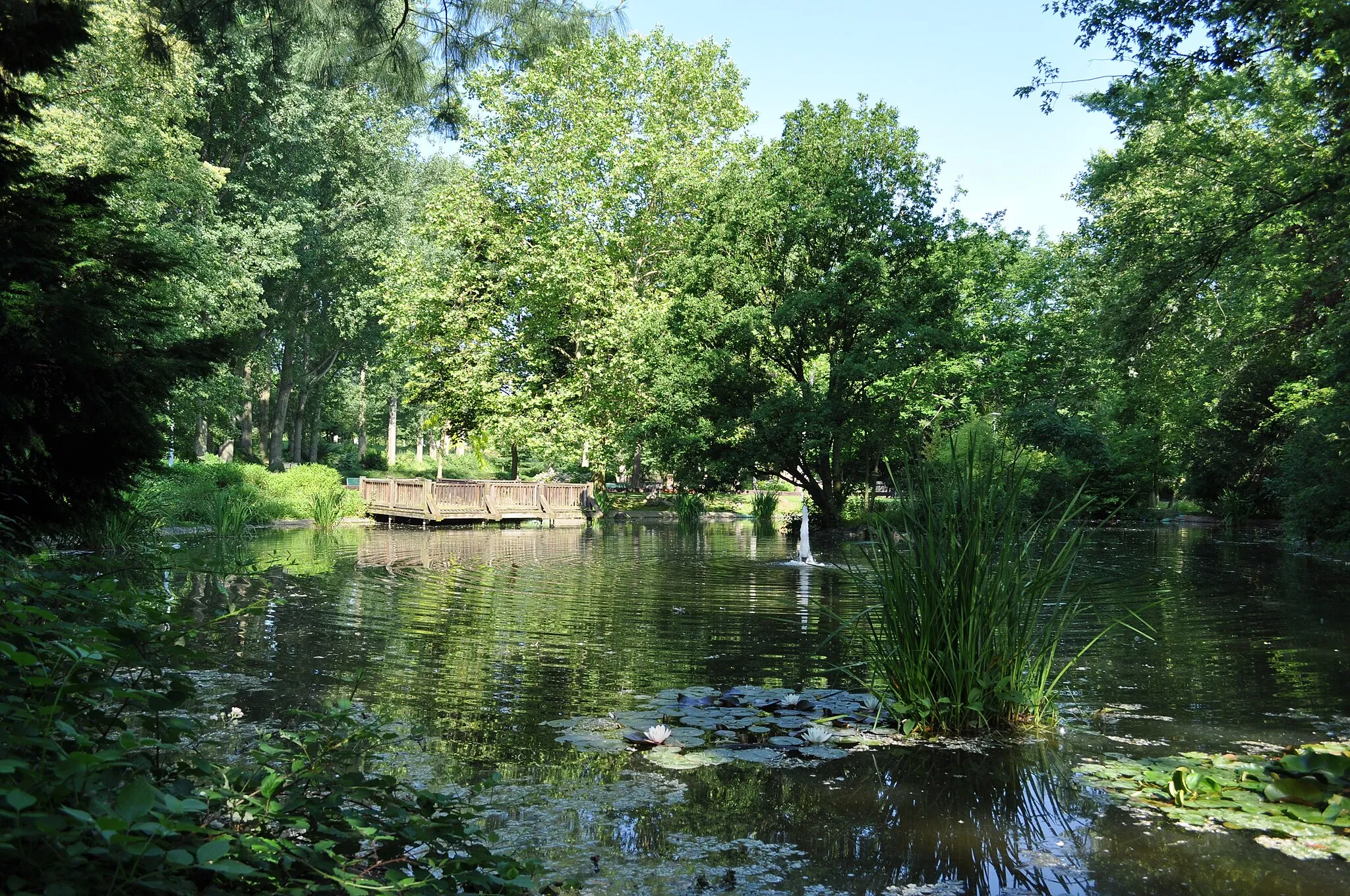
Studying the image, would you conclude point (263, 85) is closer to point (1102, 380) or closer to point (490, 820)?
point (1102, 380)

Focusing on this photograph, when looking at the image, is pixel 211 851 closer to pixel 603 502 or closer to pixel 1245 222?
pixel 1245 222

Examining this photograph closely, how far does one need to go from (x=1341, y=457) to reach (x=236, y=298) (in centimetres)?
2725

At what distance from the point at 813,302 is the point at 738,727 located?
1656 centimetres

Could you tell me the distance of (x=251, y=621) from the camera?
845cm

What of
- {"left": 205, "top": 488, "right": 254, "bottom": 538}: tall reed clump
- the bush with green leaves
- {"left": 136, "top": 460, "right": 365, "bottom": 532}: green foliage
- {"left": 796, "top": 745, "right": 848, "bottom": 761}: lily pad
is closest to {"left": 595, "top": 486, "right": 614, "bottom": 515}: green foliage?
{"left": 136, "top": 460, "right": 365, "bottom": 532}: green foliage

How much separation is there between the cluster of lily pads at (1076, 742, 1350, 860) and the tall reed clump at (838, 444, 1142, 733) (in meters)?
0.76

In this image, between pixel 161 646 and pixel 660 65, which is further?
pixel 660 65

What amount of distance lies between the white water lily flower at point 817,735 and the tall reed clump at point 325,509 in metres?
18.7

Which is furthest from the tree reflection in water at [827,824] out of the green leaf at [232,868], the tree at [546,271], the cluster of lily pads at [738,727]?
the tree at [546,271]

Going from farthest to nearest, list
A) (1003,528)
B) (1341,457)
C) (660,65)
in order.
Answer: (660,65) → (1341,457) → (1003,528)

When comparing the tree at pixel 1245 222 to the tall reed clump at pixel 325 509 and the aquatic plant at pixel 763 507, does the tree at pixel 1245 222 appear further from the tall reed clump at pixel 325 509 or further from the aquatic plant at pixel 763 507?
the tall reed clump at pixel 325 509

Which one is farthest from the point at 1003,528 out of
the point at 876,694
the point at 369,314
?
the point at 369,314

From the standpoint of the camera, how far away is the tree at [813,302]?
2116cm

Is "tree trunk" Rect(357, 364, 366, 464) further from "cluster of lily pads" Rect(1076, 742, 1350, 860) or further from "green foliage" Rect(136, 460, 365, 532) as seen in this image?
"cluster of lily pads" Rect(1076, 742, 1350, 860)
